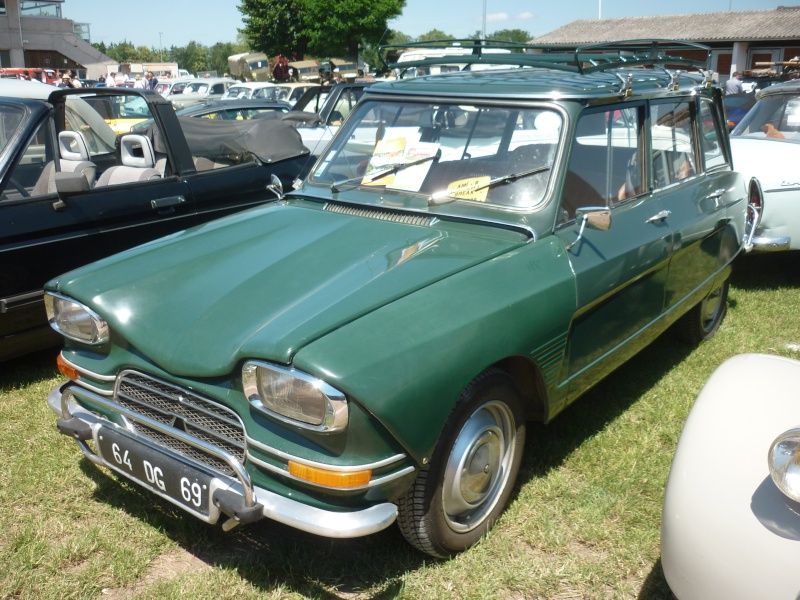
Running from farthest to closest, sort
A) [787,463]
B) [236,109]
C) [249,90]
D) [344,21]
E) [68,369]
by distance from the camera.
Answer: [344,21], [249,90], [236,109], [68,369], [787,463]

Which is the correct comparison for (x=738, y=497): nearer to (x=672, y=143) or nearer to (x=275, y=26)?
(x=672, y=143)

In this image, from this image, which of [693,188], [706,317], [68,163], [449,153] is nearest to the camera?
[449,153]

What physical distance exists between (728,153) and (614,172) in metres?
1.71

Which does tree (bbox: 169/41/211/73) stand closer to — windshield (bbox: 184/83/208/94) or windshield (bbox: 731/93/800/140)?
windshield (bbox: 184/83/208/94)

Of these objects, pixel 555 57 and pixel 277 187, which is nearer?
pixel 555 57

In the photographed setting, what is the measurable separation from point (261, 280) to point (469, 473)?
1.07 meters

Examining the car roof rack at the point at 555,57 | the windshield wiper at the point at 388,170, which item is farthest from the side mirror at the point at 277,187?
the car roof rack at the point at 555,57

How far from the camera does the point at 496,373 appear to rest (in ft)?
9.36

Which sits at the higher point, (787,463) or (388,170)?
(388,170)

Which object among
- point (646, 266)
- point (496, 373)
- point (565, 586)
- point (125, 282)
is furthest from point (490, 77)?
point (565, 586)

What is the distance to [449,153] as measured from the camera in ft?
12.2

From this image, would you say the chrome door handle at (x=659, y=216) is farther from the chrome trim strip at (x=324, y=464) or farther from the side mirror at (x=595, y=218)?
the chrome trim strip at (x=324, y=464)

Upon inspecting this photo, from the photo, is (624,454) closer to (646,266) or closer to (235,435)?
(646,266)

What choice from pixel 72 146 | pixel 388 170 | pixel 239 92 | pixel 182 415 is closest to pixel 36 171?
pixel 72 146
